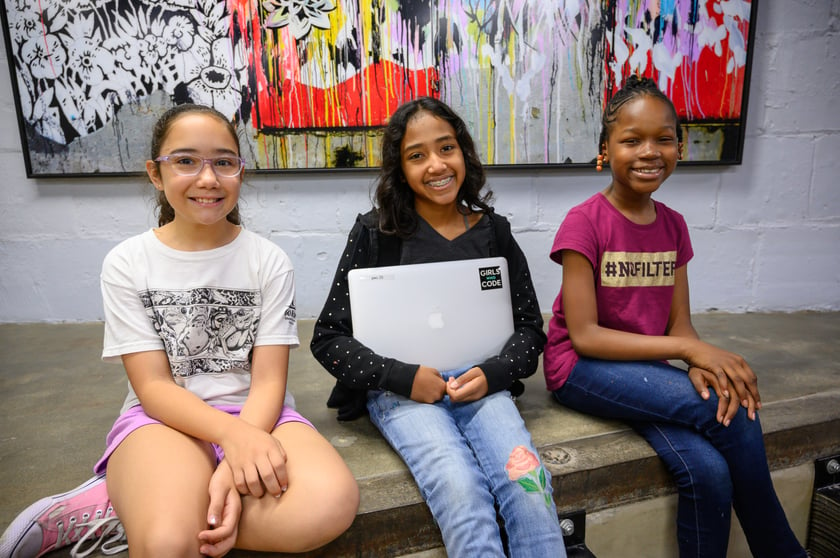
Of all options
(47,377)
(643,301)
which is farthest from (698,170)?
(47,377)

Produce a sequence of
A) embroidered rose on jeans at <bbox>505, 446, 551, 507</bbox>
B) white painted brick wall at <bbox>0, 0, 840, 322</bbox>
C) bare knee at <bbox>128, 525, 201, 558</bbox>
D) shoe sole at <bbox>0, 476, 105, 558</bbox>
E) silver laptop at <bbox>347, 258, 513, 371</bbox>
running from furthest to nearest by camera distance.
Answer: white painted brick wall at <bbox>0, 0, 840, 322</bbox>
silver laptop at <bbox>347, 258, 513, 371</bbox>
embroidered rose on jeans at <bbox>505, 446, 551, 507</bbox>
shoe sole at <bbox>0, 476, 105, 558</bbox>
bare knee at <bbox>128, 525, 201, 558</bbox>

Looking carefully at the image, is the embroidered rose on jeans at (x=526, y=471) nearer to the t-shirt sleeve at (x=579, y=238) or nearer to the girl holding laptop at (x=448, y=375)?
the girl holding laptop at (x=448, y=375)

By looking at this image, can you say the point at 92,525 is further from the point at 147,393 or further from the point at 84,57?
the point at 84,57

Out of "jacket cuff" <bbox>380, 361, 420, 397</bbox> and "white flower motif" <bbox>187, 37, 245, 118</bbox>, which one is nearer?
"jacket cuff" <bbox>380, 361, 420, 397</bbox>

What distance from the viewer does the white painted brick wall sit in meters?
2.21

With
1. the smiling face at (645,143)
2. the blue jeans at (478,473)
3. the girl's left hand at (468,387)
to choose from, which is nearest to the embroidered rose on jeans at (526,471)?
the blue jeans at (478,473)

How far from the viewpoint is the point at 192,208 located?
106 cm

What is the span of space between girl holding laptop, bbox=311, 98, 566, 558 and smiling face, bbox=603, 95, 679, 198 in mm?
320

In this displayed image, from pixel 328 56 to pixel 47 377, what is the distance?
146cm

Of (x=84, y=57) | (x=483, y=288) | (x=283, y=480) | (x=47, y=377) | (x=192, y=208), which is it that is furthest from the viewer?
(x=84, y=57)

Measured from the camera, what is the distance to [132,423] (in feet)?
3.33

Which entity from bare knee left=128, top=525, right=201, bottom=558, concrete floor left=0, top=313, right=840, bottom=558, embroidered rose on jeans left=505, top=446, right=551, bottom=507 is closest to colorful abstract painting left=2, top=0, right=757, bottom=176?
concrete floor left=0, top=313, right=840, bottom=558

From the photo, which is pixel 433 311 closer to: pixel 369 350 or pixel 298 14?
pixel 369 350

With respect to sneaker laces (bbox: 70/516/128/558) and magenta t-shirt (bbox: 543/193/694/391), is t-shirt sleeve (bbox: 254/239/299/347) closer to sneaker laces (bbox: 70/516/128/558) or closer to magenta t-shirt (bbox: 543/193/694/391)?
sneaker laces (bbox: 70/516/128/558)
